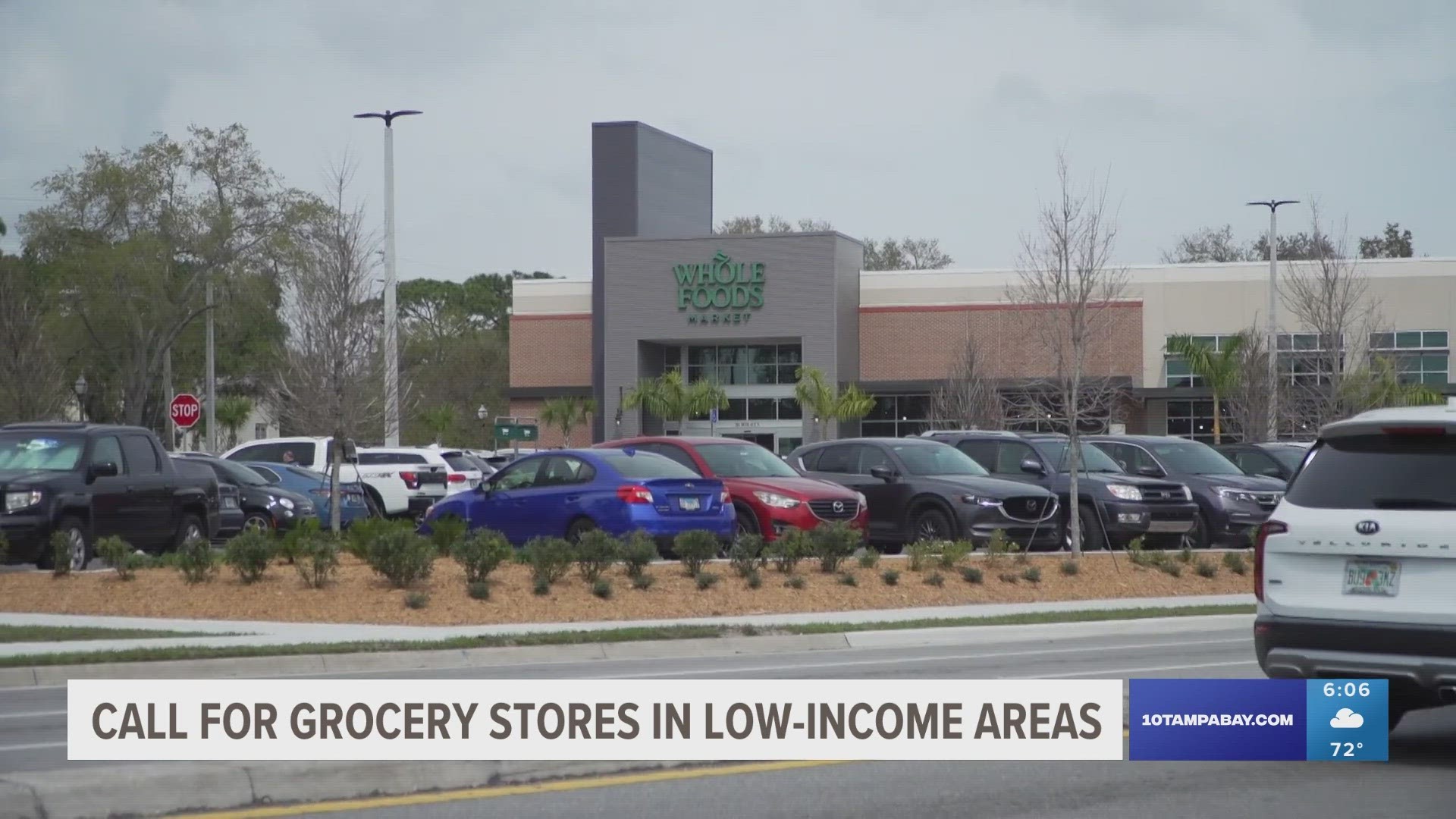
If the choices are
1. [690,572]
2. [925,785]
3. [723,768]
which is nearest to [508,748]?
[723,768]

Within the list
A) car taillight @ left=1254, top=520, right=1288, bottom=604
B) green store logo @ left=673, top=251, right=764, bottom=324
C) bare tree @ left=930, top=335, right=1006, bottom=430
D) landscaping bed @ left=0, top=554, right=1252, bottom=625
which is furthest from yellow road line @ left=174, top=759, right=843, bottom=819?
green store logo @ left=673, top=251, right=764, bottom=324

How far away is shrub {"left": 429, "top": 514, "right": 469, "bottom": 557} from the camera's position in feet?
64.6

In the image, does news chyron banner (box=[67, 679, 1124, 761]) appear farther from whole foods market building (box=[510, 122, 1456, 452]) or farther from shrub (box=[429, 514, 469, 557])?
whole foods market building (box=[510, 122, 1456, 452])

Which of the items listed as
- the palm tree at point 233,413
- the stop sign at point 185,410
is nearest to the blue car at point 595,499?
the stop sign at point 185,410

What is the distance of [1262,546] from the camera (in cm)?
948

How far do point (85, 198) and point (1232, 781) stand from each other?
55059 millimetres

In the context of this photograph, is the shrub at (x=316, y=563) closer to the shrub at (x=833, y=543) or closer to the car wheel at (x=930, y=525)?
the shrub at (x=833, y=543)

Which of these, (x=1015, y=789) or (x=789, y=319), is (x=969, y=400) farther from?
(x=1015, y=789)

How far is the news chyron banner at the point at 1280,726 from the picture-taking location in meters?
9.25

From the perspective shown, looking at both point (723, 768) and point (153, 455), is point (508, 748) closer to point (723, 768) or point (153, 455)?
point (723, 768)

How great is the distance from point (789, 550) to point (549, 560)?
9.65ft

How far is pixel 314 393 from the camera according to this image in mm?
25516

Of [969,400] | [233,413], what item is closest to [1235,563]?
[969,400]

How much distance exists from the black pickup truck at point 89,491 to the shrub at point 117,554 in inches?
29.2
